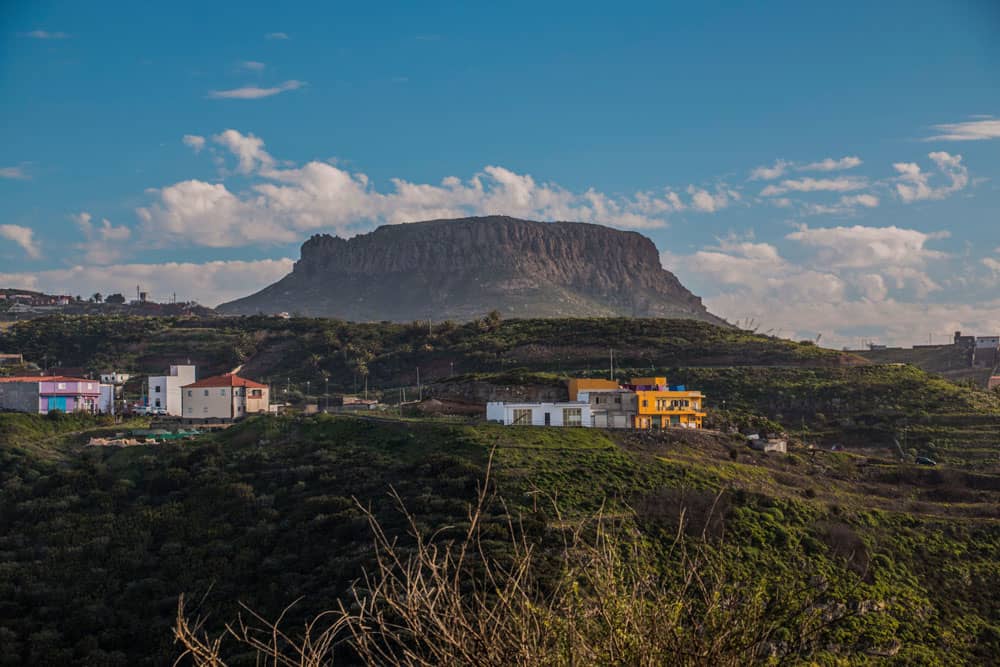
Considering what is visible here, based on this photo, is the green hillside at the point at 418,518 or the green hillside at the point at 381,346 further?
the green hillside at the point at 381,346

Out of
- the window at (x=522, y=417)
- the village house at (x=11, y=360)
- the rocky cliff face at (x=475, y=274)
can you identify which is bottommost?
the window at (x=522, y=417)

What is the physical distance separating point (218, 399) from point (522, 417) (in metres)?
17.8

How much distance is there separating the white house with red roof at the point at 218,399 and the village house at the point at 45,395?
6.55 m

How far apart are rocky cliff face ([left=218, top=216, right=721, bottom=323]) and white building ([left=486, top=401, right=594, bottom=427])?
10310cm

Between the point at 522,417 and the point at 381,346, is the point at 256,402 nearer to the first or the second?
the point at 522,417

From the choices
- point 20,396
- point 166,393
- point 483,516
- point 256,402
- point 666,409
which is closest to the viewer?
point 483,516

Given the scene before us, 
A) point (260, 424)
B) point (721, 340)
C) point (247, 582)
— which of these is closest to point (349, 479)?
point (247, 582)

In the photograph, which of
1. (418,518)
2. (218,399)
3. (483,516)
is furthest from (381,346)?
(483,516)

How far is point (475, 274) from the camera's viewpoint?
15725 centimetres

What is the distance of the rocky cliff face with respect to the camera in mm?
151375

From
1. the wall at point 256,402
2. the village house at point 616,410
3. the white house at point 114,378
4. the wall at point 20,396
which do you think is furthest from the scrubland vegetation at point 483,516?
the white house at point 114,378

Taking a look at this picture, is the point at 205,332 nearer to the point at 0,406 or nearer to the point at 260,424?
the point at 0,406

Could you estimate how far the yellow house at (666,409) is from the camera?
134 feet

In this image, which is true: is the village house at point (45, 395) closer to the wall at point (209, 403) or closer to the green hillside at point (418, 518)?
the wall at point (209, 403)
